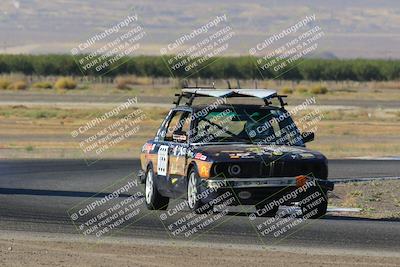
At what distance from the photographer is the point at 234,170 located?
1648 cm

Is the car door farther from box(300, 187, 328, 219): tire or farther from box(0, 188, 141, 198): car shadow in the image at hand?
box(0, 188, 141, 198): car shadow

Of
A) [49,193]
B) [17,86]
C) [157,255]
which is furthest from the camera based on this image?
[17,86]

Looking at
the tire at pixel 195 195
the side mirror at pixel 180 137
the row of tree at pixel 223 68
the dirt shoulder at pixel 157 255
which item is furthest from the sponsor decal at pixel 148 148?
the row of tree at pixel 223 68

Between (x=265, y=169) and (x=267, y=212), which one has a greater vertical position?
(x=265, y=169)

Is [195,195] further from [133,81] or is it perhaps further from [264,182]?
[133,81]

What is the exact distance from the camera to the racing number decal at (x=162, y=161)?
17984 mm

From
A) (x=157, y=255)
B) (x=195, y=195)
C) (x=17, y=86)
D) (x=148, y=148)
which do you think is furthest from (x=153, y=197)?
(x=17, y=86)

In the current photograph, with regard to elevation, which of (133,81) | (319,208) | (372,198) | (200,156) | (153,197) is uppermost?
(200,156)

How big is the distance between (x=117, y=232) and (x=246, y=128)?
10.9ft

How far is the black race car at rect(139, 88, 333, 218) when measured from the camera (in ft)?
53.6

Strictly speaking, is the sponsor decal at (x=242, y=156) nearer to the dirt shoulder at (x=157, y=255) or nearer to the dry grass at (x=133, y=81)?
the dirt shoulder at (x=157, y=255)

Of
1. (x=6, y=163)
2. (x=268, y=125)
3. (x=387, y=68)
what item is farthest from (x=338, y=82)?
(x=268, y=125)

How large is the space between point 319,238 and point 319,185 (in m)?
1.97

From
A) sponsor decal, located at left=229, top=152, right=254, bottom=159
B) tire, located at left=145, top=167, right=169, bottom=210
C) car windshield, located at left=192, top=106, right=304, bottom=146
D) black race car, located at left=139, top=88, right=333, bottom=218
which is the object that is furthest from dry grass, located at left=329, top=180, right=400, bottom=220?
tire, located at left=145, top=167, right=169, bottom=210
